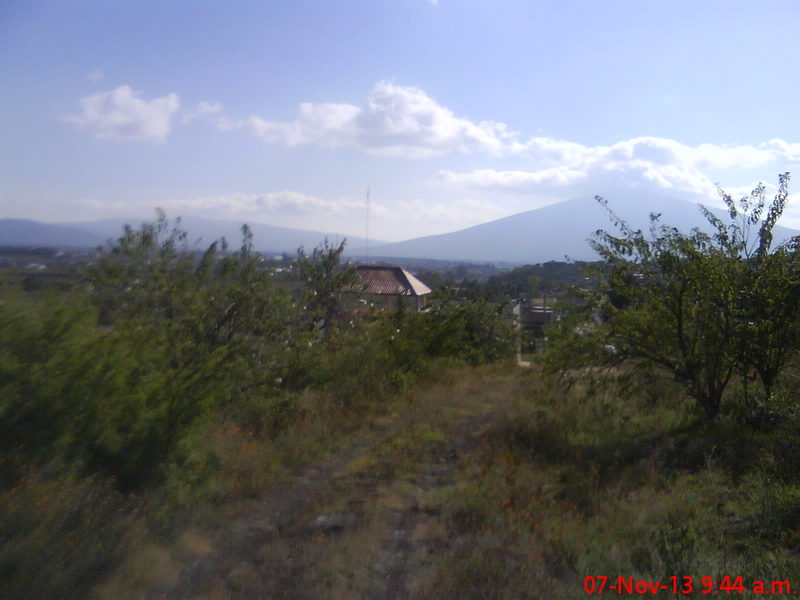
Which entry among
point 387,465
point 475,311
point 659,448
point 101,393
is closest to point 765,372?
point 659,448

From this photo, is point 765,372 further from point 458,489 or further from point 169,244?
point 169,244

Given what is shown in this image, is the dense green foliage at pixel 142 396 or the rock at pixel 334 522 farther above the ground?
the dense green foliage at pixel 142 396

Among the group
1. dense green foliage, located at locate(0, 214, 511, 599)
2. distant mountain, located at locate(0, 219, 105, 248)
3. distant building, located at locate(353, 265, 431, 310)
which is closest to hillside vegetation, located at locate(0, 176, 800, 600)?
dense green foliage, located at locate(0, 214, 511, 599)

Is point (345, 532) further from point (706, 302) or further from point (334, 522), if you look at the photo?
point (706, 302)

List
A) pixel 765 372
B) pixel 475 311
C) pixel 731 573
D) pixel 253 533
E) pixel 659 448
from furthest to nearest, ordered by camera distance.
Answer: pixel 475 311 < pixel 765 372 < pixel 659 448 < pixel 253 533 < pixel 731 573

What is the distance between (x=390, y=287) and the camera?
29.9 meters

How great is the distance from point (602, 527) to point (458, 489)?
1.57 m

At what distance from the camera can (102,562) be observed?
420 cm

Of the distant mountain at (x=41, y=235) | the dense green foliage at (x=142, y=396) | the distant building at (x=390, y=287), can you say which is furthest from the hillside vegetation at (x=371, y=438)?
the distant mountain at (x=41, y=235)

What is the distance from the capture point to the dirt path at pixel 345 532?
14.3 feet
